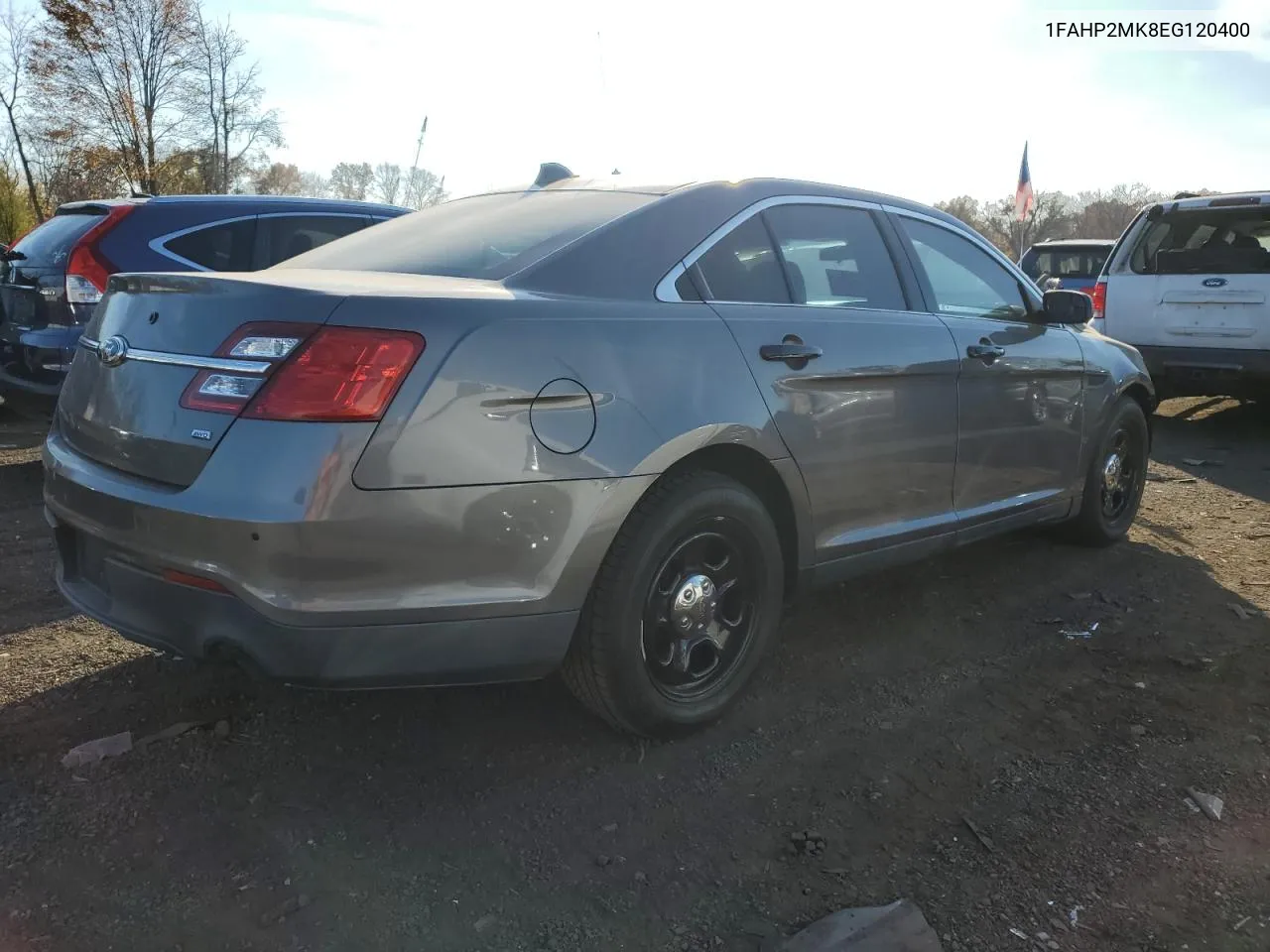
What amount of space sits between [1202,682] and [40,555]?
4.63 m

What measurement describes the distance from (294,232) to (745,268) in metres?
4.35

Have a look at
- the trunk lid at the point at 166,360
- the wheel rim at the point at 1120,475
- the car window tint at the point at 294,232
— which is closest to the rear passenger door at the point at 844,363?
the trunk lid at the point at 166,360

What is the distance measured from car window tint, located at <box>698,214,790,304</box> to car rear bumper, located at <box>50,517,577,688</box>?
43.4 inches

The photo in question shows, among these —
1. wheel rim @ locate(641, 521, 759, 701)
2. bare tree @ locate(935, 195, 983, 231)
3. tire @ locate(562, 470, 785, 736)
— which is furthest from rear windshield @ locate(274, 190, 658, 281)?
bare tree @ locate(935, 195, 983, 231)

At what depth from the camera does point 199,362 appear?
238 cm

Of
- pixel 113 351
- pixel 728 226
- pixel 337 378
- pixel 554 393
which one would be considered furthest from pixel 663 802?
pixel 113 351

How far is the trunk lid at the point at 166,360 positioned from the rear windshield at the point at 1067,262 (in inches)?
535

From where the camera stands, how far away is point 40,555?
14.8 feet

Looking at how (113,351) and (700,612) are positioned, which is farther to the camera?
(700,612)

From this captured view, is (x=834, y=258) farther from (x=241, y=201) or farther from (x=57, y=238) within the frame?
(x=57, y=238)

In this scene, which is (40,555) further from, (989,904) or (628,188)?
(989,904)

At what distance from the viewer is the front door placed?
385 centimetres

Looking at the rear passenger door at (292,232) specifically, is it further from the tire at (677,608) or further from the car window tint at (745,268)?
the tire at (677,608)

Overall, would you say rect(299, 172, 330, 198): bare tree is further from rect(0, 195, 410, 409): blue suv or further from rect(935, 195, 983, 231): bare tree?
rect(0, 195, 410, 409): blue suv
